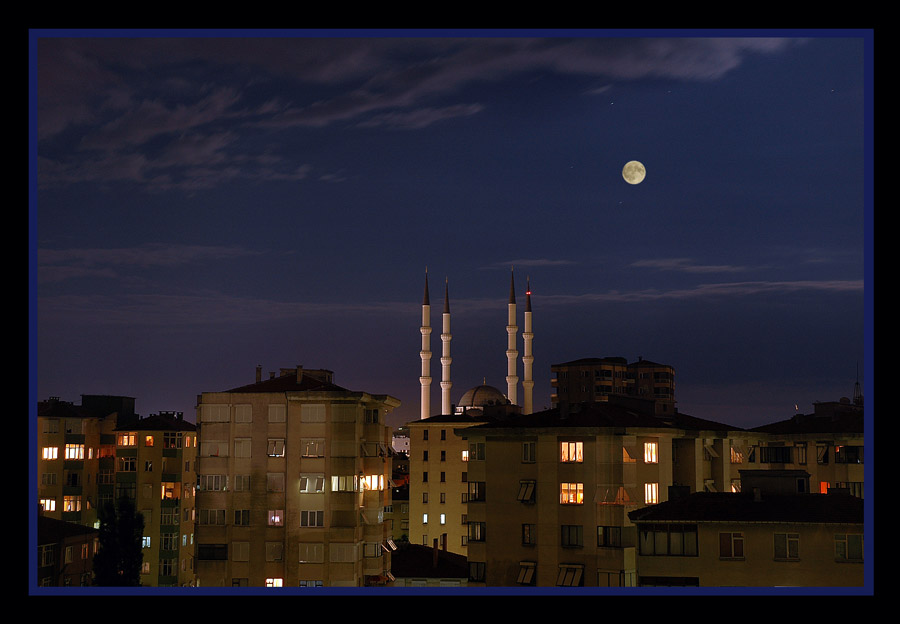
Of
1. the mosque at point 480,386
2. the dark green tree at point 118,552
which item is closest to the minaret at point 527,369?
the mosque at point 480,386

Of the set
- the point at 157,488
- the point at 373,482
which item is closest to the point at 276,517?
the point at 373,482

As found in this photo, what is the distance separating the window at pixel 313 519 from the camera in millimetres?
32469

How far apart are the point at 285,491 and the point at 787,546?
51.8 ft

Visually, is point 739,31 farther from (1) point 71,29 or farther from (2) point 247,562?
(2) point 247,562

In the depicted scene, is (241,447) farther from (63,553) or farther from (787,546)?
(787,546)

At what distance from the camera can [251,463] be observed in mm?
33062

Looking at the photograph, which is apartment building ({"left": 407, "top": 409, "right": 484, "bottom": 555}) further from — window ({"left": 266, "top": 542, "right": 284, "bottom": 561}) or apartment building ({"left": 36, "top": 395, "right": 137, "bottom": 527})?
window ({"left": 266, "top": 542, "right": 284, "bottom": 561})

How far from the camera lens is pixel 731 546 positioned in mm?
23109

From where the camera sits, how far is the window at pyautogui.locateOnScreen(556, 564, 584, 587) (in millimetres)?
30109

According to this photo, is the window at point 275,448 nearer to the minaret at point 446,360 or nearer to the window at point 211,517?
the window at point 211,517

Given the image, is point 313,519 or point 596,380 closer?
point 313,519
